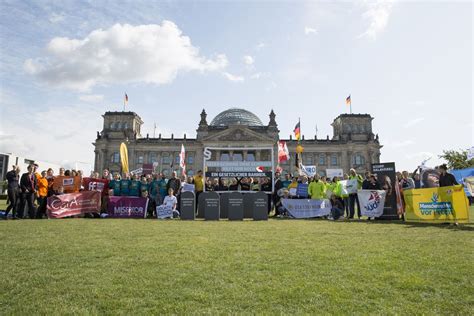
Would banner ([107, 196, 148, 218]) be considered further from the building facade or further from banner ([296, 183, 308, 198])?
the building facade

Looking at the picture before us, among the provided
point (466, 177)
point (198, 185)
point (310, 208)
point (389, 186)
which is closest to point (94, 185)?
point (198, 185)

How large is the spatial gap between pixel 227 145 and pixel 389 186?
65361 millimetres

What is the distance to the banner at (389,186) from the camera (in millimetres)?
15117

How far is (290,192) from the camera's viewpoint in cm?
1778

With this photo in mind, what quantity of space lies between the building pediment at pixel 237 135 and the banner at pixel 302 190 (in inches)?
2406

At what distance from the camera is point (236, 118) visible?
289 ft

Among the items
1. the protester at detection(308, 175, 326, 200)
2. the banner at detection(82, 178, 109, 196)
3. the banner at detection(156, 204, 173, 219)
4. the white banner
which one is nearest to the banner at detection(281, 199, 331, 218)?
the protester at detection(308, 175, 326, 200)

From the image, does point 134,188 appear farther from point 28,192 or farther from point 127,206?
point 28,192

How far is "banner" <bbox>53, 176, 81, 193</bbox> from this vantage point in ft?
51.9

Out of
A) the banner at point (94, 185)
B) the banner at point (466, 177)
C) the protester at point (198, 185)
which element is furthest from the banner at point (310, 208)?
the banner at point (466, 177)

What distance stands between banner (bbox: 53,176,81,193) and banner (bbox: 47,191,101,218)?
68 centimetres

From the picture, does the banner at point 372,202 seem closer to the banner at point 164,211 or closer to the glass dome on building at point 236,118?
the banner at point 164,211

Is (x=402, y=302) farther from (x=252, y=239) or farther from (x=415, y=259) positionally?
(x=252, y=239)

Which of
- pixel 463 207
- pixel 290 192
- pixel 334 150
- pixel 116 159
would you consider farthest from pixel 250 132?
pixel 463 207
